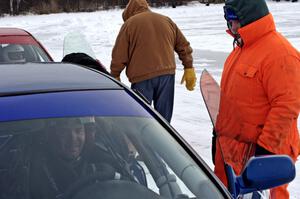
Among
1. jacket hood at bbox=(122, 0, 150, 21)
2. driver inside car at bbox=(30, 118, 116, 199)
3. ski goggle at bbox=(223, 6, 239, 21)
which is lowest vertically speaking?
driver inside car at bbox=(30, 118, 116, 199)

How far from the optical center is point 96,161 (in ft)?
7.16

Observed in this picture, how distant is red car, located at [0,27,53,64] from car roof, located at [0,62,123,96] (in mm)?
2867

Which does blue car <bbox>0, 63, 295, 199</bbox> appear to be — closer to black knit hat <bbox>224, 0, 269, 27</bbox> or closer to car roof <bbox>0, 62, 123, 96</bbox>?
car roof <bbox>0, 62, 123, 96</bbox>

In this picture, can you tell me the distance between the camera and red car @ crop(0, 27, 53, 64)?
558 centimetres

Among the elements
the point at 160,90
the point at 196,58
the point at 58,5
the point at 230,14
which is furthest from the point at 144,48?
the point at 58,5

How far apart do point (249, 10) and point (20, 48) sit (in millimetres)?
3449

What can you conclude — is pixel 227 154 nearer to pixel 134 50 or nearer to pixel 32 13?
pixel 134 50

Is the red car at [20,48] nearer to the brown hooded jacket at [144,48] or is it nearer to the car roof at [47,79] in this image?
the brown hooded jacket at [144,48]

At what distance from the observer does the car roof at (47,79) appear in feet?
7.44

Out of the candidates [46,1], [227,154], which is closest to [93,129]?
[227,154]

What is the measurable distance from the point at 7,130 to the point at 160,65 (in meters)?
3.04

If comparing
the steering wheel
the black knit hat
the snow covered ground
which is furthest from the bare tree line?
the steering wheel

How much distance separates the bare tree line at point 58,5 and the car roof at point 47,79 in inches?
1485

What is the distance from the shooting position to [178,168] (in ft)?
7.19
